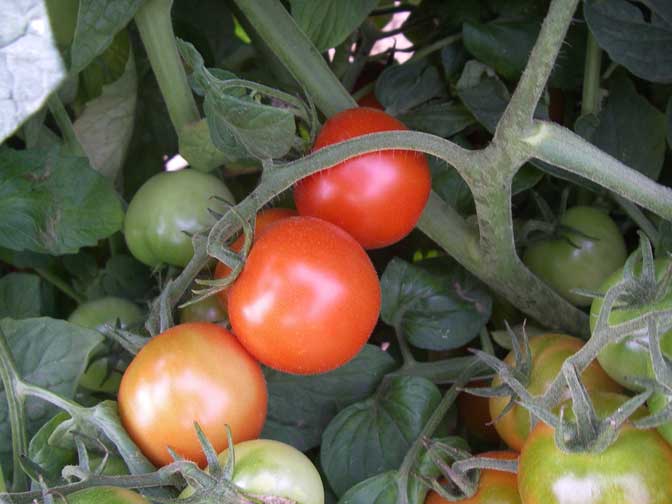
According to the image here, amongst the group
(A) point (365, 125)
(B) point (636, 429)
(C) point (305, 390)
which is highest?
(A) point (365, 125)

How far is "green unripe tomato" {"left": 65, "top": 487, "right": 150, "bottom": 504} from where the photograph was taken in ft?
1.56

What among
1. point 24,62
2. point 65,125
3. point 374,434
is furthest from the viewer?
point 65,125

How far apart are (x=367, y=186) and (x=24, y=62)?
0.81ft

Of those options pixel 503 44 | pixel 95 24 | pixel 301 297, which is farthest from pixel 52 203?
pixel 503 44

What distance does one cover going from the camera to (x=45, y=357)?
62 centimetres

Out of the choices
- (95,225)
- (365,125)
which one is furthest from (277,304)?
(95,225)

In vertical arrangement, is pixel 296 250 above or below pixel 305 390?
above

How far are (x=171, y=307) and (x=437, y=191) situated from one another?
283 millimetres

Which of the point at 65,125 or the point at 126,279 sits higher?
the point at 65,125

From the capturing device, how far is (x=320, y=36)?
0.68 metres

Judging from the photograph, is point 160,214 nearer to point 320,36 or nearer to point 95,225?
point 95,225

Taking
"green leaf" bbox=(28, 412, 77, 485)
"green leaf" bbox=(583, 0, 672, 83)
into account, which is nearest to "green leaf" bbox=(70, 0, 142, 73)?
"green leaf" bbox=(28, 412, 77, 485)

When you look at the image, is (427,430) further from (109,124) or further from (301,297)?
(109,124)

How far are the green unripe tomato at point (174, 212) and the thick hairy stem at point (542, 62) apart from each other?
26 cm
